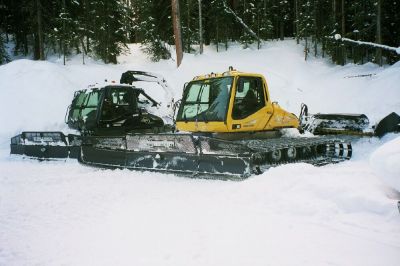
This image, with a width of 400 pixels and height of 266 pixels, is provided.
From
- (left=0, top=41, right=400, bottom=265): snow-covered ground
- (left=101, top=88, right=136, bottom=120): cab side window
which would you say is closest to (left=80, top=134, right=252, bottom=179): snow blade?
(left=0, top=41, right=400, bottom=265): snow-covered ground

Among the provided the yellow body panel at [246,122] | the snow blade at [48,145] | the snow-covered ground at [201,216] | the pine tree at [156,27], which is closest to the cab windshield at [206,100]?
the yellow body panel at [246,122]

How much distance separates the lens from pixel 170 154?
887 centimetres

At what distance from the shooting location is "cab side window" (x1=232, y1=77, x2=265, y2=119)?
9300 mm

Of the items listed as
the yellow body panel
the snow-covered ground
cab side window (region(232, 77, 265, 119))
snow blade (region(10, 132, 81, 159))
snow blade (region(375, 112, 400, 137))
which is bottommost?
the snow-covered ground

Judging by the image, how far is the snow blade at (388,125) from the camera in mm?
11445

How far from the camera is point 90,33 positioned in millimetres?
34125

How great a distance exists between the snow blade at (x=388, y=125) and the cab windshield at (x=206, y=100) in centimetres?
530

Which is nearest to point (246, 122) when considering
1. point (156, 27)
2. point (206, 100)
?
point (206, 100)

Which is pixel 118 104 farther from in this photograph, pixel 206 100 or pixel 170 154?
pixel 170 154

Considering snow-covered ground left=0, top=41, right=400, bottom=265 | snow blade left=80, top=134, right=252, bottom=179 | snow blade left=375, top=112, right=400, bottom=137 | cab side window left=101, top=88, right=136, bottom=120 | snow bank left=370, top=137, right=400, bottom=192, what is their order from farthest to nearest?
1. cab side window left=101, top=88, right=136, bottom=120
2. snow blade left=375, top=112, right=400, bottom=137
3. snow blade left=80, top=134, right=252, bottom=179
4. snow bank left=370, top=137, right=400, bottom=192
5. snow-covered ground left=0, top=41, right=400, bottom=265

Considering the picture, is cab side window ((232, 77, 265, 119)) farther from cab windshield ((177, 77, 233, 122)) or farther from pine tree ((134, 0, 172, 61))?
pine tree ((134, 0, 172, 61))

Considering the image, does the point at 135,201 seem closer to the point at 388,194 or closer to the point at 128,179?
the point at 128,179

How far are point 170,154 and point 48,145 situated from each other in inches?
175

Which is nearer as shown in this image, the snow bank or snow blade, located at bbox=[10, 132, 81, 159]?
the snow bank
